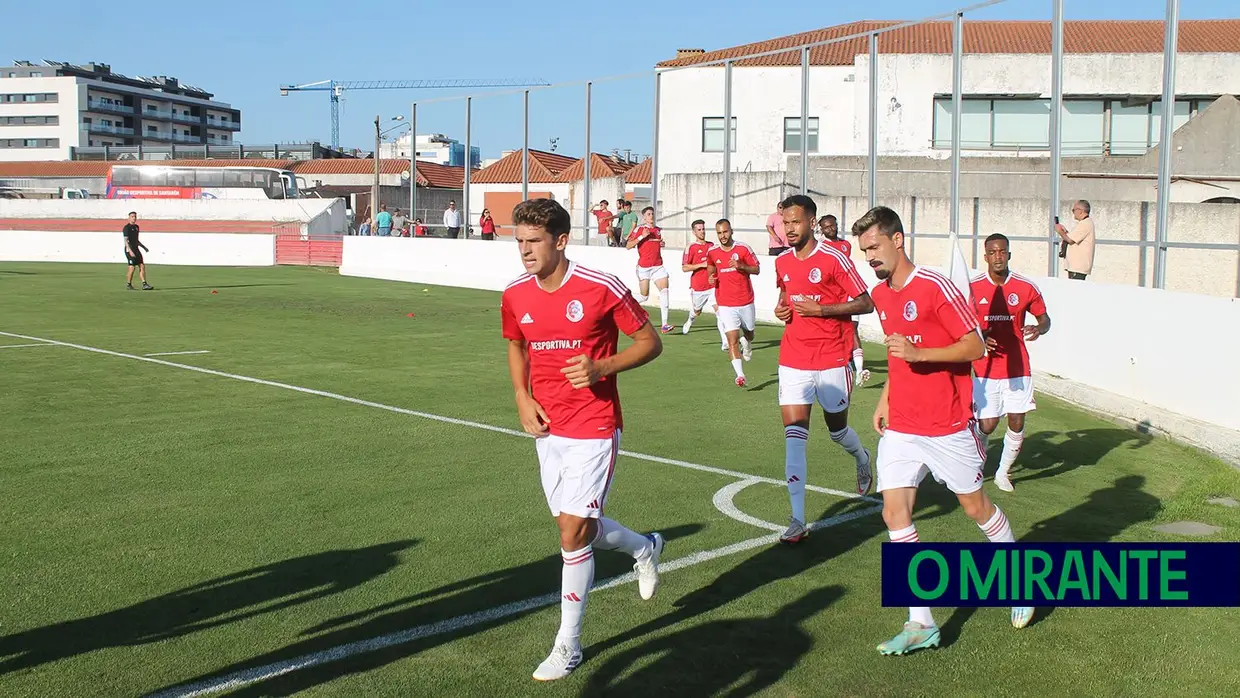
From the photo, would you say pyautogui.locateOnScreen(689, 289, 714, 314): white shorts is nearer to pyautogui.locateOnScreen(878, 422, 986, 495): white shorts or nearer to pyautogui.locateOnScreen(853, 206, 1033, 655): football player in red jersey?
pyautogui.locateOnScreen(853, 206, 1033, 655): football player in red jersey

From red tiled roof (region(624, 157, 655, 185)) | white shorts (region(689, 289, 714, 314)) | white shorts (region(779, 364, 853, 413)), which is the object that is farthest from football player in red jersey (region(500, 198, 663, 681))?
red tiled roof (region(624, 157, 655, 185))

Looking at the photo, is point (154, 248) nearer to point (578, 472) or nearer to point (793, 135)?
point (793, 135)

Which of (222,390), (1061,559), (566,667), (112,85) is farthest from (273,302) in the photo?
(112,85)

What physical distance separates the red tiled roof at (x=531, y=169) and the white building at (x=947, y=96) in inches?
270

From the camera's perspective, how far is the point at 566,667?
5090 mm

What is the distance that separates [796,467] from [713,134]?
35795 mm

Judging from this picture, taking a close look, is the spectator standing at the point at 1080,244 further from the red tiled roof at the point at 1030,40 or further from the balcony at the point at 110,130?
the balcony at the point at 110,130

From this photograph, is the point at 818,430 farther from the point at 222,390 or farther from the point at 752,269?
the point at 222,390

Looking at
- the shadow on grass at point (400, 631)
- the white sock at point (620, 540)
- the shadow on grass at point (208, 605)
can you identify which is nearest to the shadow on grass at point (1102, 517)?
the white sock at point (620, 540)

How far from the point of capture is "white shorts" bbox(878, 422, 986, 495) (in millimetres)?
5562

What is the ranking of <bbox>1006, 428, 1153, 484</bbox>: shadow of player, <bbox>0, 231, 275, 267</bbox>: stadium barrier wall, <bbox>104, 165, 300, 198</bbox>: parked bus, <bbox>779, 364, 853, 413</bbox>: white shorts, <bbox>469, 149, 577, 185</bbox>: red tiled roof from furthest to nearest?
<bbox>104, 165, 300, 198</bbox>: parked bus
<bbox>469, 149, 577, 185</bbox>: red tiled roof
<bbox>0, 231, 275, 267</bbox>: stadium barrier wall
<bbox>1006, 428, 1153, 484</bbox>: shadow of player
<bbox>779, 364, 853, 413</bbox>: white shorts

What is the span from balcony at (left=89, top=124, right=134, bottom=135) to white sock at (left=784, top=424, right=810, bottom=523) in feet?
419

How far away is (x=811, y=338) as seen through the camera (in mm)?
7961

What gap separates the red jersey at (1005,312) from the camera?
9.09 meters
